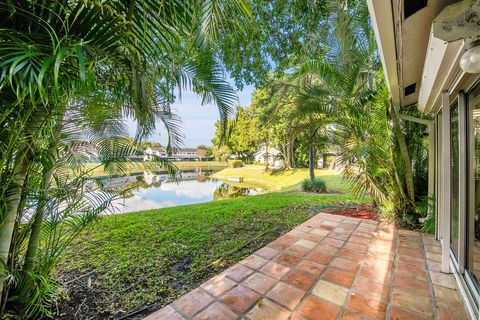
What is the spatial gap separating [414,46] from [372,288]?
7.35 feet

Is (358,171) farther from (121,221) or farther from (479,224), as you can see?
(121,221)

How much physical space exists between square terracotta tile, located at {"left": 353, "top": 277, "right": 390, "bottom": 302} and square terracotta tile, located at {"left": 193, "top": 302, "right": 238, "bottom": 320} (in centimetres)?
122

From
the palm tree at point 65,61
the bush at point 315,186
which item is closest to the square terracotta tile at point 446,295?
the palm tree at point 65,61

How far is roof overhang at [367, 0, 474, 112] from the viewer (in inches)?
51.9

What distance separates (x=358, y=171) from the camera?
4.21m

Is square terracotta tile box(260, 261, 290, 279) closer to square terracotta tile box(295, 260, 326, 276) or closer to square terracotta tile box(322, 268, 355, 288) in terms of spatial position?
square terracotta tile box(295, 260, 326, 276)

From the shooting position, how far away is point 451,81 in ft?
6.67

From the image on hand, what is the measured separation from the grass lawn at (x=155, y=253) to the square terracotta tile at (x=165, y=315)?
0.11 metres

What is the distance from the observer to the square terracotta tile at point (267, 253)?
2.68 m

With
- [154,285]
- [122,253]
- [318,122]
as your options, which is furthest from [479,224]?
[122,253]

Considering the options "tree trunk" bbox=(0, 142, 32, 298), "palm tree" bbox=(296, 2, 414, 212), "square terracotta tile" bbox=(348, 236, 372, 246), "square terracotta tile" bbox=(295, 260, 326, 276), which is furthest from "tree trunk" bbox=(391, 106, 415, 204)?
"tree trunk" bbox=(0, 142, 32, 298)

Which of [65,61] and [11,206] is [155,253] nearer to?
[11,206]

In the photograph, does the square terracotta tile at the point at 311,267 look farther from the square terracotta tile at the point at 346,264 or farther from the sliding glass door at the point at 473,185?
the sliding glass door at the point at 473,185

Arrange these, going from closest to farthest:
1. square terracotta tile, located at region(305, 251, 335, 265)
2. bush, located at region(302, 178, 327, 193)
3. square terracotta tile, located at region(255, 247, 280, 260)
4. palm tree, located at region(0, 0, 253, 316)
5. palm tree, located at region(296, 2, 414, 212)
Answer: palm tree, located at region(0, 0, 253, 316), square terracotta tile, located at region(305, 251, 335, 265), square terracotta tile, located at region(255, 247, 280, 260), palm tree, located at region(296, 2, 414, 212), bush, located at region(302, 178, 327, 193)
